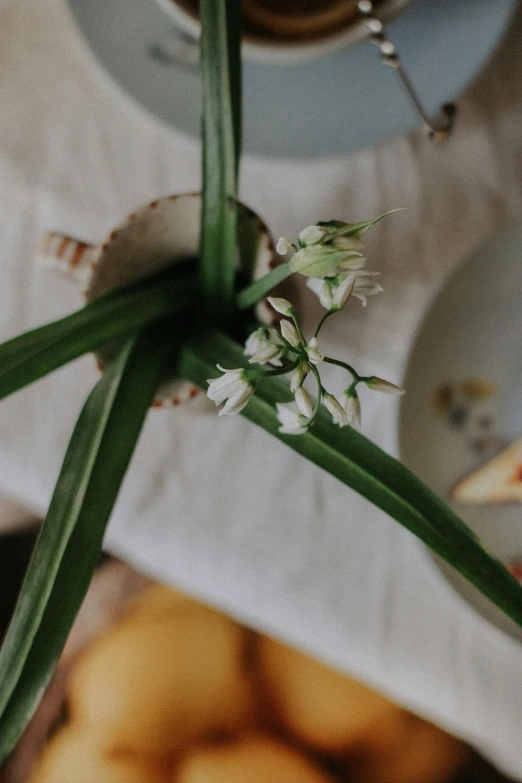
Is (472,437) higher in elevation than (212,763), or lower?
higher

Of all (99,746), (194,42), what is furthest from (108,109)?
(99,746)

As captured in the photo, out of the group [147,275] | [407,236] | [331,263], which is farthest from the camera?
[407,236]

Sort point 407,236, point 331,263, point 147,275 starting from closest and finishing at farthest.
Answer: point 331,263, point 147,275, point 407,236

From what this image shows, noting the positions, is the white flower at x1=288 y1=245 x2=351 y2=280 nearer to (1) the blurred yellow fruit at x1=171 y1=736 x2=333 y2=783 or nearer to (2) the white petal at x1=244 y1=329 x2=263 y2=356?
(2) the white petal at x1=244 y1=329 x2=263 y2=356

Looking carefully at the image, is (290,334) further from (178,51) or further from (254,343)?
(178,51)

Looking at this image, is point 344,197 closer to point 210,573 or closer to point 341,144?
point 341,144

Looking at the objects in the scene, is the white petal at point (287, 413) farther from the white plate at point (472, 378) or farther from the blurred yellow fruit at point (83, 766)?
the blurred yellow fruit at point (83, 766)
